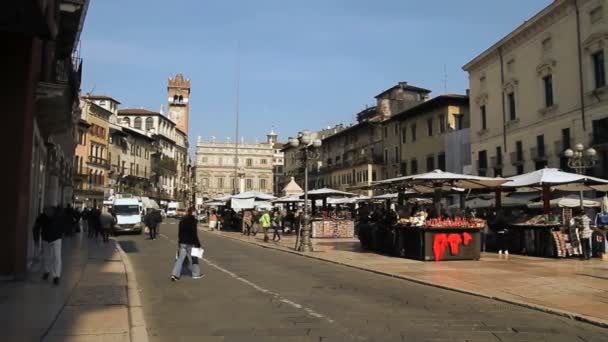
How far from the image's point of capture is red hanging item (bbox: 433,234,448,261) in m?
17.3

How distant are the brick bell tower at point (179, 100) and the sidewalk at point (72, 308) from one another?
121227 millimetres

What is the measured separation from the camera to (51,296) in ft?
32.4

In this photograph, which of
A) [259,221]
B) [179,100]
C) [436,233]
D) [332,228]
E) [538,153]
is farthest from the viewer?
[179,100]

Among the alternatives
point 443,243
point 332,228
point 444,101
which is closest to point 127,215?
point 332,228

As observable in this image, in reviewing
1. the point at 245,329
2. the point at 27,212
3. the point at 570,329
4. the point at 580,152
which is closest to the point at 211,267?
the point at 27,212

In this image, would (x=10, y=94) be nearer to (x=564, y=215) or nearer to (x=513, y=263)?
(x=513, y=263)

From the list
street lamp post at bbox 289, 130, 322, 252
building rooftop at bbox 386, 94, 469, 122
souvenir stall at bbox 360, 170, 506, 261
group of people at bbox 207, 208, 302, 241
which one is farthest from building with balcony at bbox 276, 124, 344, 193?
souvenir stall at bbox 360, 170, 506, 261

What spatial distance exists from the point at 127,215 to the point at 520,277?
2743cm

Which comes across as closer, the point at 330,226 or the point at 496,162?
the point at 330,226

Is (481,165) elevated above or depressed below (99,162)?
below

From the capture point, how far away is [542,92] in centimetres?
3634

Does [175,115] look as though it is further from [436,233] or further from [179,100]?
[436,233]

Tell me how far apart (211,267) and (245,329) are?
8515mm

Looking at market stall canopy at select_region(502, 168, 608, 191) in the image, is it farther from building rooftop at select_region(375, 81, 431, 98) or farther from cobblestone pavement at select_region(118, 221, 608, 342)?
building rooftop at select_region(375, 81, 431, 98)
